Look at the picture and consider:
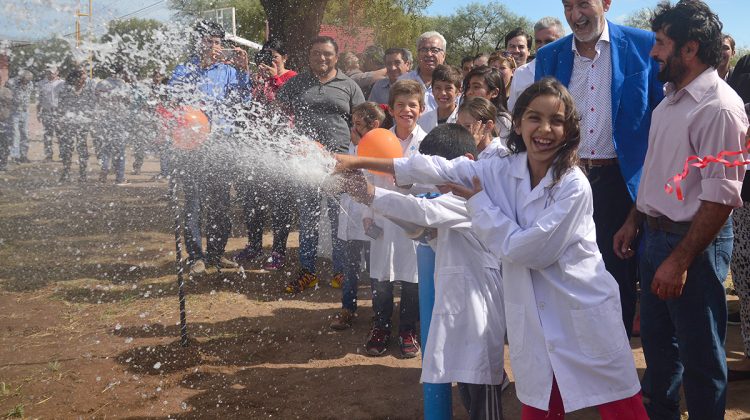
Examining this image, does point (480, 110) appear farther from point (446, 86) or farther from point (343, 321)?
point (343, 321)

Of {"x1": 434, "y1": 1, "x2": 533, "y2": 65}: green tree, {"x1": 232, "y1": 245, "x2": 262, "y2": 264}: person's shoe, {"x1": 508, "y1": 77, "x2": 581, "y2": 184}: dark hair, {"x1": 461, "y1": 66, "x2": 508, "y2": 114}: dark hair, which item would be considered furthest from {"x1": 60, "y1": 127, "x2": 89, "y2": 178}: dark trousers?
{"x1": 434, "y1": 1, "x2": 533, "y2": 65}: green tree

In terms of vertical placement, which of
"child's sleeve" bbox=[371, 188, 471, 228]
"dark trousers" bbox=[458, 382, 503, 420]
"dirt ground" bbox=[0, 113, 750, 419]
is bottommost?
"dirt ground" bbox=[0, 113, 750, 419]

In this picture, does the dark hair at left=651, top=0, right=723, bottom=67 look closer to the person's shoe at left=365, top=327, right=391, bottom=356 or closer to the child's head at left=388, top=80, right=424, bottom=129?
the child's head at left=388, top=80, right=424, bottom=129

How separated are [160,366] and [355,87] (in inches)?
151

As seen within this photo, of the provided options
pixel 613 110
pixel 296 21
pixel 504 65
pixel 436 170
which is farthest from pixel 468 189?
pixel 296 21

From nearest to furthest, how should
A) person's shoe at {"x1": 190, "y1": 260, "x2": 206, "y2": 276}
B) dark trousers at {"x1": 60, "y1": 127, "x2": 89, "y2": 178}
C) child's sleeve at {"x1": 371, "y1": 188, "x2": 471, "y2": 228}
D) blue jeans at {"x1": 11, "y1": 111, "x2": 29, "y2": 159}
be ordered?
child's sleeve at {"x1": 371, "y1": 188, "x2": 471, "y2": 228} < person's shoe at {"x1": 190, "y1": 260, "x2": 206, "y2": 276} < dark trousers at {"x1": 60, "y1": 127, "x2": 89, "y2": 178} < blue jeans at {"x1": 11, "y1": 111, "x2": 29, "y2": 159}

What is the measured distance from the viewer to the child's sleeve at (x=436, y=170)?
10.6 ft

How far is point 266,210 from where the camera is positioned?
9.36 meters

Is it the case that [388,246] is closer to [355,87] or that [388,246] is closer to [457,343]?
[457,343]

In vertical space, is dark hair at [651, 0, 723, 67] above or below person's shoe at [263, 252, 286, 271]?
above

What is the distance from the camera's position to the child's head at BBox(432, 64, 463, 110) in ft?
19.8

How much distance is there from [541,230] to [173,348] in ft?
12.2

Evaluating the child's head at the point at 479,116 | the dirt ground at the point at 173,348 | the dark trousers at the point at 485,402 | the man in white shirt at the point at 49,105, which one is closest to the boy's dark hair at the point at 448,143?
the child's head at the point at 479,116

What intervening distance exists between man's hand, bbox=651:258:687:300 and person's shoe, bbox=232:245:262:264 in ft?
19.9
